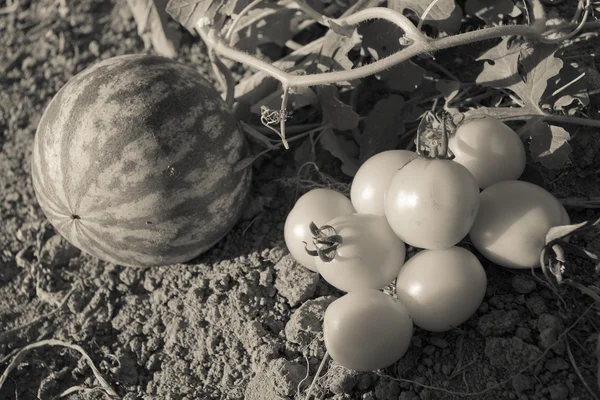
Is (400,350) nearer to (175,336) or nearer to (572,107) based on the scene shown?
(175,336)

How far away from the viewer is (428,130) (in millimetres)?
1966

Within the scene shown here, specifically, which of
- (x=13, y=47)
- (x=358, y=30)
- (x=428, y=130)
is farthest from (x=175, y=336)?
(x=13, y=47)

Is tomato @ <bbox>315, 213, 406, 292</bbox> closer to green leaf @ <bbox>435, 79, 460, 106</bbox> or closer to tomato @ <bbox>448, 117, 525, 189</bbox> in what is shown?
tomato @ <bbox>448, 117, 525, 189</bbox>

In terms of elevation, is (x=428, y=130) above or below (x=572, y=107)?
above

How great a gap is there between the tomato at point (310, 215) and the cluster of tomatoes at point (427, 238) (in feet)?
0.19

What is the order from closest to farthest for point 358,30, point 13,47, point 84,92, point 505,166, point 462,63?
point 505,166 < point 84,92 < point 358,30 < point 462,63 < point 13,47

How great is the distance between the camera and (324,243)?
1.92 metres

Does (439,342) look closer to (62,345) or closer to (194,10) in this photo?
(62,345)

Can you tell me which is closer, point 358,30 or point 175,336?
point 175,336

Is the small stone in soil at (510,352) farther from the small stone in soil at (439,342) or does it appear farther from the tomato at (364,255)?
the tomato at (364,255)

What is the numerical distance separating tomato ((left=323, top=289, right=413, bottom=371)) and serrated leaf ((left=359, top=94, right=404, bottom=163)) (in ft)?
2.44

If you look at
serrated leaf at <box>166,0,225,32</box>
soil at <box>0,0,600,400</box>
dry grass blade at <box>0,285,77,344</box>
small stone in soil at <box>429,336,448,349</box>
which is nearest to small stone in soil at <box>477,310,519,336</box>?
soil at <box>0,0,600,400</box>

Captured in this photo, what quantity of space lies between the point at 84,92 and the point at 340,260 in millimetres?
1043

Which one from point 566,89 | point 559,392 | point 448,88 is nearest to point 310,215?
point 448,88
